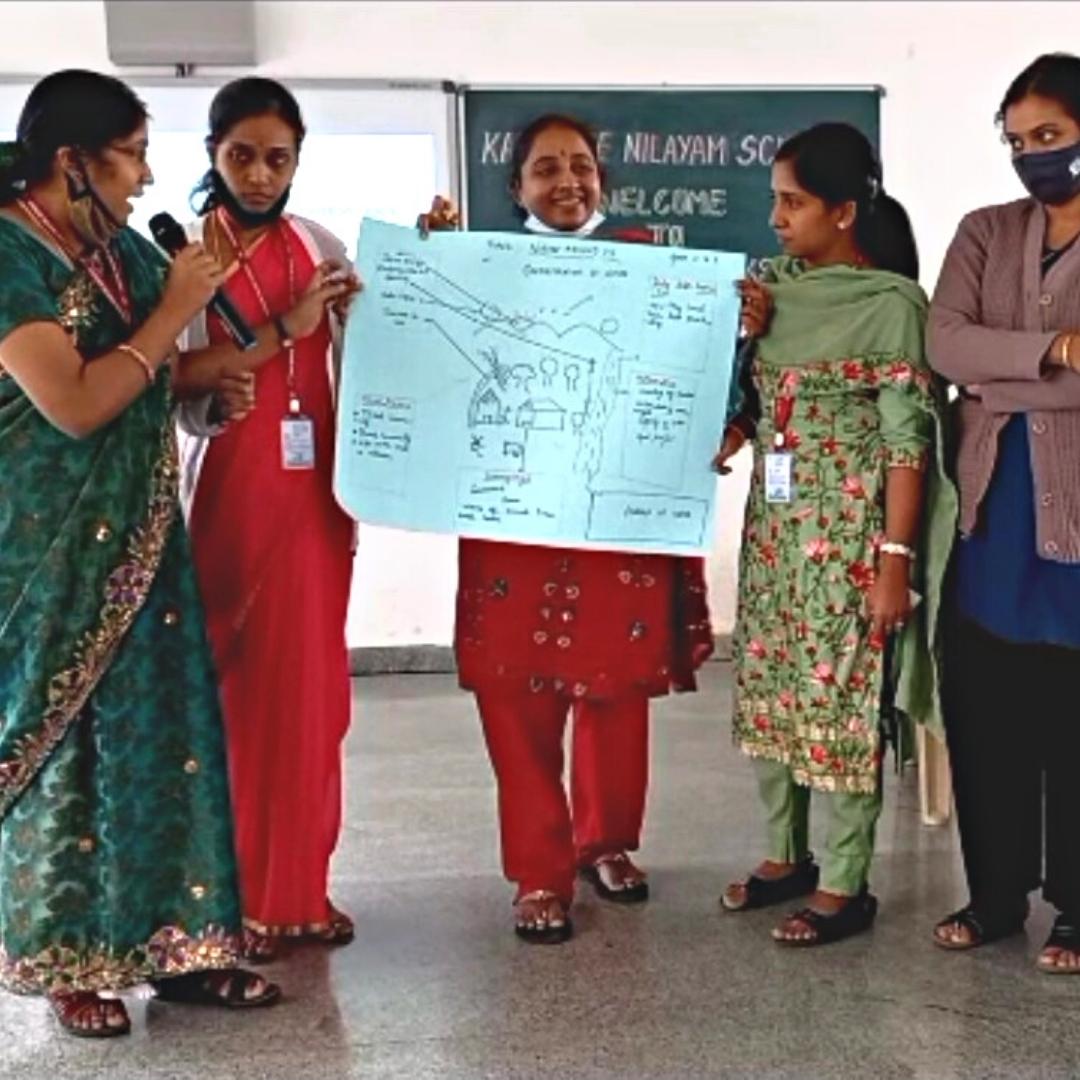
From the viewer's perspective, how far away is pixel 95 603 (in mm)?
2252

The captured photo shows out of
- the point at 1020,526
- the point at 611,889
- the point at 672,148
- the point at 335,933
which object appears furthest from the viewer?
the point at 672,148

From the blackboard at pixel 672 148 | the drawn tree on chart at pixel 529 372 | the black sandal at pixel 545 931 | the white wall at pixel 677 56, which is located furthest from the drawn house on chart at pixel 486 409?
the white wall at pixel 677 56

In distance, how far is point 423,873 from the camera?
3.16m

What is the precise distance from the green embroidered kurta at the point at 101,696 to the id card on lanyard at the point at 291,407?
23 cm

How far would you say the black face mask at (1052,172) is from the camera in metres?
2.33

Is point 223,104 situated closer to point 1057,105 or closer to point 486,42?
point 1057,105

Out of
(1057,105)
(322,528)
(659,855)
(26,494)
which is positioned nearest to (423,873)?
(659,855)

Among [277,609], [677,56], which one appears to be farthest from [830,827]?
[677,56]

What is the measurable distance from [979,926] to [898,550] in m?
0.70

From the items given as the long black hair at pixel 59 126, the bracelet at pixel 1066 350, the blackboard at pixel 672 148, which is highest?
the blackboard at pixel 672 148

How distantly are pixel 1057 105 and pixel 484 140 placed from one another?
2904mm

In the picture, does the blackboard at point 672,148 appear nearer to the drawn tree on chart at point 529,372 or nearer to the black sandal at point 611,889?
the drawn tree on chart at point 529,372

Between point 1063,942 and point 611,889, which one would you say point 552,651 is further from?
point 1063,942

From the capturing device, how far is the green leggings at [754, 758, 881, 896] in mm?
2656
